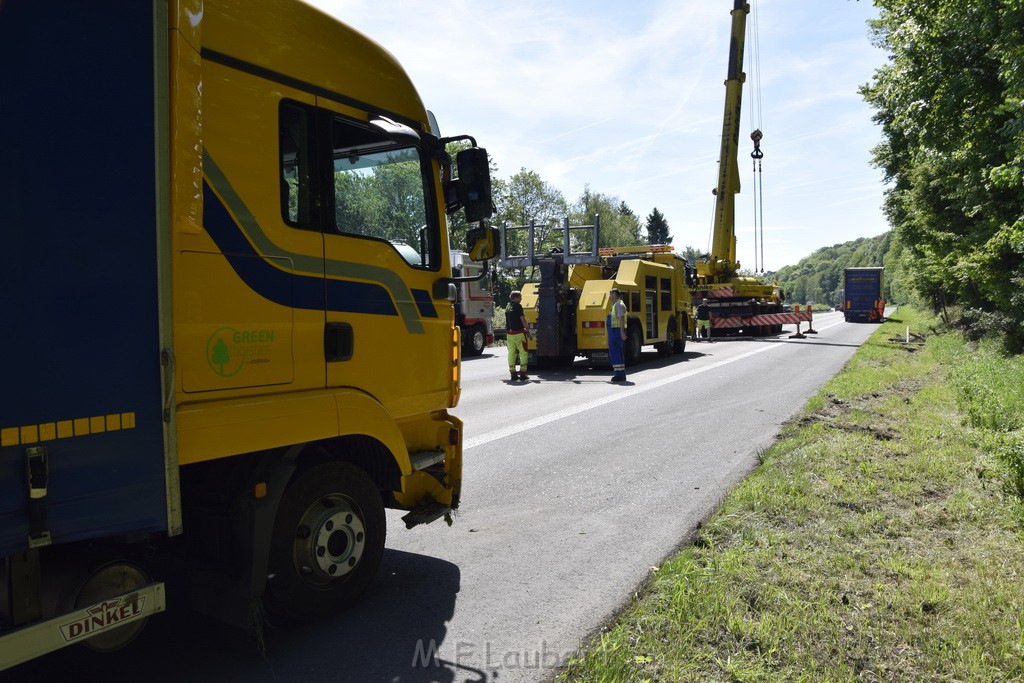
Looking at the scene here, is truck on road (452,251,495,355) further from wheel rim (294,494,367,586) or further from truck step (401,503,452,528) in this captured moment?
wheel rim (294,494,367,586)

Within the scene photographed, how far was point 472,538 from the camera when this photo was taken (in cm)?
477

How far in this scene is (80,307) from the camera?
237 cm

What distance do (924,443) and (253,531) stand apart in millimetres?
6364

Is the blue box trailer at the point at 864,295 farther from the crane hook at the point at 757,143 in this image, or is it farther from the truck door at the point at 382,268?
the truck door at the point at 382,268

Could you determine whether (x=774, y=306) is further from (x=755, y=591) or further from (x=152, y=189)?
(x=152, y=189)

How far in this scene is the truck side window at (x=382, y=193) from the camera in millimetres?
3586

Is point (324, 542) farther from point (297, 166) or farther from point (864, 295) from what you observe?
point (864, 295)

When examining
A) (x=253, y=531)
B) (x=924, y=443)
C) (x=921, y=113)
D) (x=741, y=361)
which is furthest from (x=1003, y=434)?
(x=741, y=361)

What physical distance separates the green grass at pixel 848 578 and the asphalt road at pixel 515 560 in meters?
0.32

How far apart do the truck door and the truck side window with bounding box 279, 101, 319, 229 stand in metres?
0.10

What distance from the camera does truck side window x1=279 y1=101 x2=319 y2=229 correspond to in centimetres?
326

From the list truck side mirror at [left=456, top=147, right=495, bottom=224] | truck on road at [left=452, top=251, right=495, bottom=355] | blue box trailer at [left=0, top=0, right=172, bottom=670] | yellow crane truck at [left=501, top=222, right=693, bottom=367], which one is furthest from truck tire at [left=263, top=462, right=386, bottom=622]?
truck on road at [left=452, top=251, right=495, bottom=355]

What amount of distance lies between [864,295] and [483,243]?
4422 cm

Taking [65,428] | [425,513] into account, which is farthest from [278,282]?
[425,513]
